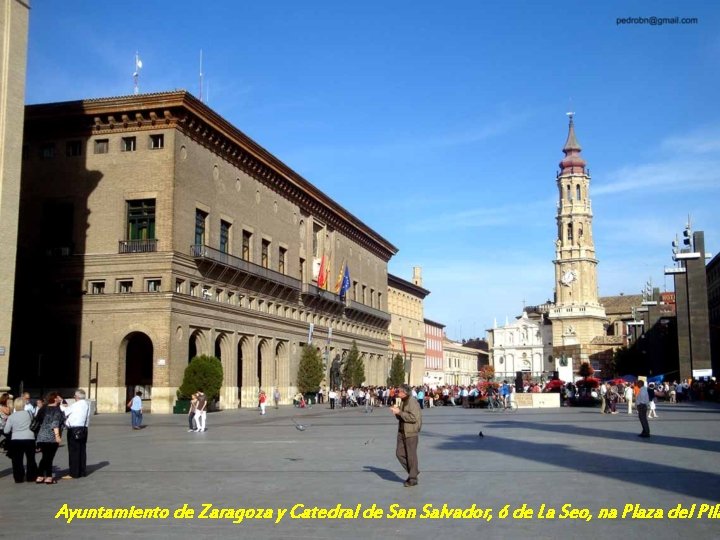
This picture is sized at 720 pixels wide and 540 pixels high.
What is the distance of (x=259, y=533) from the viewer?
9125 millimetres

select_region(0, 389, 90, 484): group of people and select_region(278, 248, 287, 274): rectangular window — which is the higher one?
select_region(278, 248, 287, 274): rectangular window

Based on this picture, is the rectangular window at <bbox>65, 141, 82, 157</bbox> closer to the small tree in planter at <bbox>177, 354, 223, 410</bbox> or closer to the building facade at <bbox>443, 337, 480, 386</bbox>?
the small tree in planter at <bbox>177, 354, 223, 410</bbox>

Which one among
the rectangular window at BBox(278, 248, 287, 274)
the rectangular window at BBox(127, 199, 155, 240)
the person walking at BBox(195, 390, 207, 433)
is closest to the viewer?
the person walking at BBox(195, 390, 207, 433)

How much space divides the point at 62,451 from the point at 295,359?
40464 millimetres

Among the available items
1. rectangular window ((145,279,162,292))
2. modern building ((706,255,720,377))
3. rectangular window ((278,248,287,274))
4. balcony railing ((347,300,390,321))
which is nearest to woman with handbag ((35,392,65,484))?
rectangular window ((145,279,162,292))

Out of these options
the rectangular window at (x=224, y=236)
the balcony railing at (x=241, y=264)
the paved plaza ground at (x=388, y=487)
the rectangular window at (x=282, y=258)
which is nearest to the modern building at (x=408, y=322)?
the rectangular window at (x=282, y=258)

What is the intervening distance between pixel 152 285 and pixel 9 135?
1423 centimetres

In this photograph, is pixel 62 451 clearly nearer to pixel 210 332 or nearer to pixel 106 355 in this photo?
pixel 106 355

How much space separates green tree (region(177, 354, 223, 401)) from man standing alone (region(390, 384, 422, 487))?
29.1 meters

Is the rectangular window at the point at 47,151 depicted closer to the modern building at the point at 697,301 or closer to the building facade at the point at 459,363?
the modern building at the point at 697,301

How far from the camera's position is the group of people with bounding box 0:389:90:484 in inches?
547

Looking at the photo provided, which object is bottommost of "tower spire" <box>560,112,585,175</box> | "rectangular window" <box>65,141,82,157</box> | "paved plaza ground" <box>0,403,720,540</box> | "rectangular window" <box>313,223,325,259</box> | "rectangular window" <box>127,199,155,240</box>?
"paved plaza ground" <box>0,403,720,540</box>

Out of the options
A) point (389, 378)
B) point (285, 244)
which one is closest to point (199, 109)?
point (285, 244)

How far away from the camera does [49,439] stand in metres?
13.9
